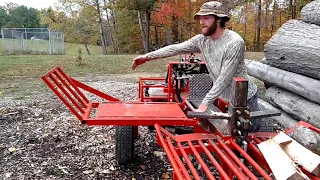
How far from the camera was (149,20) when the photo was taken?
26.8m

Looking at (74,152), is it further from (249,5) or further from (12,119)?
(249,5)

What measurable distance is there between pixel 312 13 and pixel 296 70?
3.54 ft

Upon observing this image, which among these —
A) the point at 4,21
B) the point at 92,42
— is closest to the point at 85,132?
the point at 92,42

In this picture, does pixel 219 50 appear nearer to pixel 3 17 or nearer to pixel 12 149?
pixel 12 149

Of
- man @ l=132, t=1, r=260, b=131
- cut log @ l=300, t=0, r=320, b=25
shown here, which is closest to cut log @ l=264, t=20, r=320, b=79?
cut log @ l=300, t=0, r=320, b=25

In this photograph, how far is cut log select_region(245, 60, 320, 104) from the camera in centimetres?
→ 477

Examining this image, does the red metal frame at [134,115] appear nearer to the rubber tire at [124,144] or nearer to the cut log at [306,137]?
the rubber tire at [124,144]

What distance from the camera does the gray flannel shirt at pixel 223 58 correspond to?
9.98ft

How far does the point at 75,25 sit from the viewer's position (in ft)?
124

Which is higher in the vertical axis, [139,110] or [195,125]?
[139,110]

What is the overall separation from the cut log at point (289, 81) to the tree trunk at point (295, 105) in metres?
0.12

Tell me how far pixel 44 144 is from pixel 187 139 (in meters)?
2.83

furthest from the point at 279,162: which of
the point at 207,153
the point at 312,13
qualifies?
the point at 312,13

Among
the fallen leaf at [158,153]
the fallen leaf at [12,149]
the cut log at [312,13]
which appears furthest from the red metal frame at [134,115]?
the cut log at [312,13]
